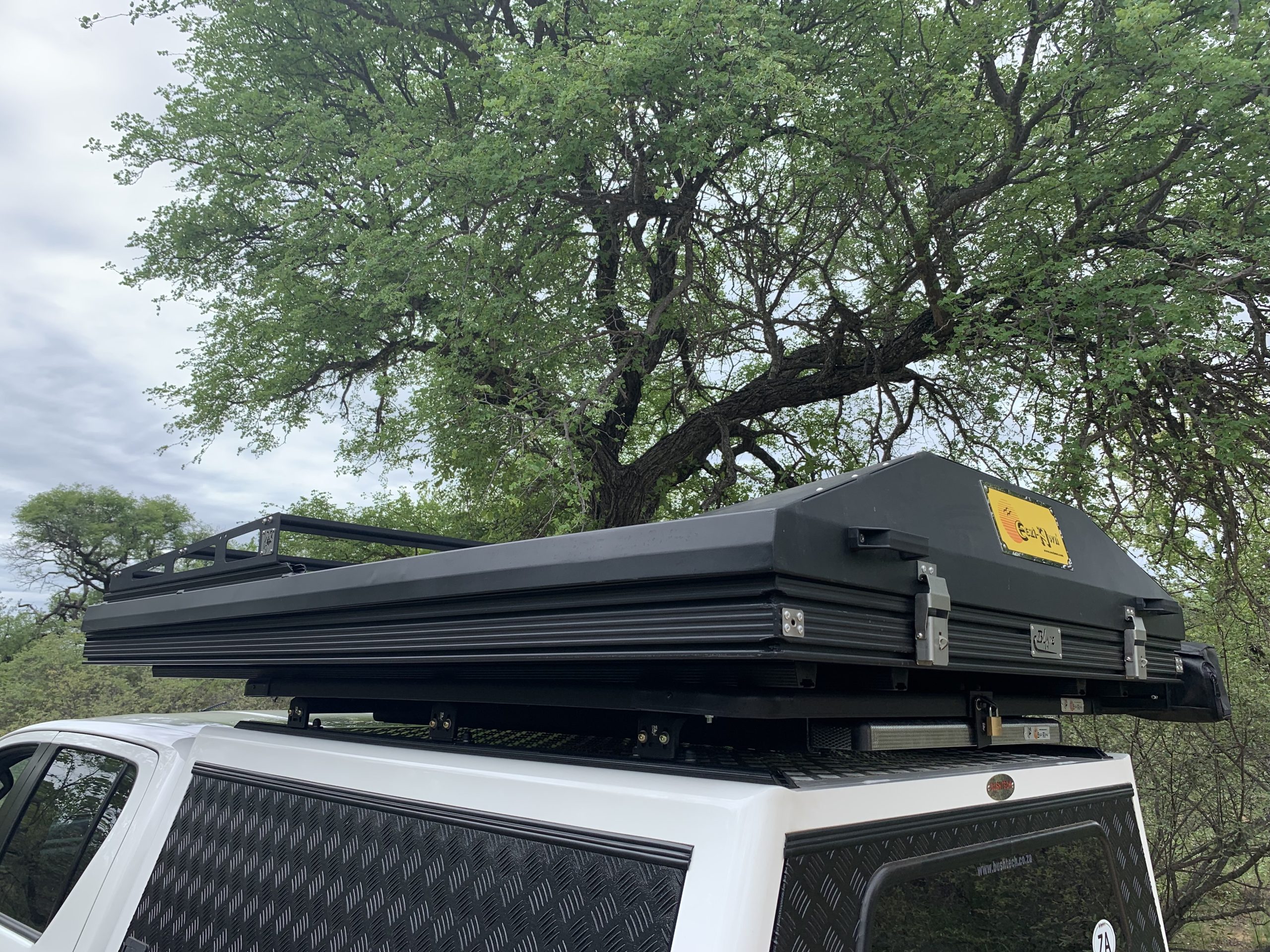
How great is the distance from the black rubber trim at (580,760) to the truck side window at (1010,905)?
26cm

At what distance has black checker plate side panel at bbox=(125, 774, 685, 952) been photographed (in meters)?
1.24

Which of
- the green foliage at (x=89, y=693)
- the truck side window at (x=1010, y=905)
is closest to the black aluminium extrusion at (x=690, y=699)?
the truck side window at (x=1010, y=905)

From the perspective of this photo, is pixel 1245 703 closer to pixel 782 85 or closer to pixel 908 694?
pixel 782 85

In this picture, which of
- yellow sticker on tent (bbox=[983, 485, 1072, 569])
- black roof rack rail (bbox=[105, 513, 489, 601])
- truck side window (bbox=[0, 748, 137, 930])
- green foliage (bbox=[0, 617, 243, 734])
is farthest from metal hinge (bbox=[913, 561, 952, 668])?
green foliage (bbox=[0, 617, 243, 734])

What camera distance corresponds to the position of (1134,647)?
213 cm

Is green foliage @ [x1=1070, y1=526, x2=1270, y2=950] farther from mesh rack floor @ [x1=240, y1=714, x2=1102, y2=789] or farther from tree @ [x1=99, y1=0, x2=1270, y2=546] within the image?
mesh rack floor @ [x1=240, y1=714, x2=1102, y2=789]

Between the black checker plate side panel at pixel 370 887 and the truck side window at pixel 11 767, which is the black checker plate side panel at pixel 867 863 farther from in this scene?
the truck side window at pixel 11 767

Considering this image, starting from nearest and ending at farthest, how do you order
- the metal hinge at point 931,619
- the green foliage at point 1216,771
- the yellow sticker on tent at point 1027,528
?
the metal hinge at point 931,619 < the yellow sticker on tent at point 1027,528 < the green foliage at point 1216,771

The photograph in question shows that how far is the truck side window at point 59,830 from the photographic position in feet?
7.57

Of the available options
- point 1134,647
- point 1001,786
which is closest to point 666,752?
point 1001,786

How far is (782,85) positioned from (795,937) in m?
7.74

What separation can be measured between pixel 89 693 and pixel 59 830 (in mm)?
17499

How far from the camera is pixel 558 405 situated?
29.9ft

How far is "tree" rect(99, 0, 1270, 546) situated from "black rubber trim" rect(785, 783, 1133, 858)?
5.68 metres
